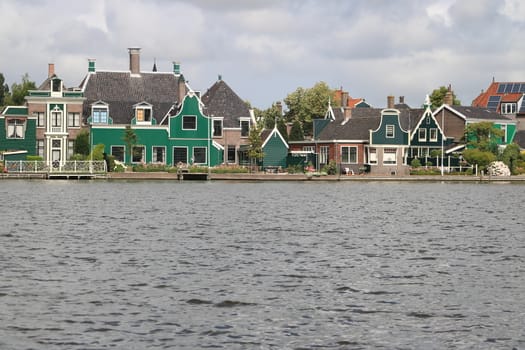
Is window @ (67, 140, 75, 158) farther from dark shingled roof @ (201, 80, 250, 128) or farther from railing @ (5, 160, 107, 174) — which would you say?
dark shingled roof @ (201, 80, 250, 128)

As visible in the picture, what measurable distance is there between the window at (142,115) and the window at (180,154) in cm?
436

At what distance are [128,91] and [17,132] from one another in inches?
515

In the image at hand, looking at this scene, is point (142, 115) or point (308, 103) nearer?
point (142, 115)

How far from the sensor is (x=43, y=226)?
37438 mm

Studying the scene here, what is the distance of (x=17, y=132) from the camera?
9188 cm

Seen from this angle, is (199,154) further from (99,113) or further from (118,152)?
(99,113)

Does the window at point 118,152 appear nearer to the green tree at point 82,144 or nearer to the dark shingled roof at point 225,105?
the green tree at point 82,144

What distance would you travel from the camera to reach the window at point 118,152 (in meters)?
93.0

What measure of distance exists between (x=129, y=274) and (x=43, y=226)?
14.8 meters

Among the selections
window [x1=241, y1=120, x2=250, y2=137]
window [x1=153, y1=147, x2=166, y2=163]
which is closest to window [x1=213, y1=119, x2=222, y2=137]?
window [x1=241, y1=120, x2=250, y2=137]

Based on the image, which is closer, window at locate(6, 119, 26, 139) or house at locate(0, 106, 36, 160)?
house at locate(0, 106, 36, 160)

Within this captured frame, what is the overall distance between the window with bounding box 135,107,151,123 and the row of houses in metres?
0.10

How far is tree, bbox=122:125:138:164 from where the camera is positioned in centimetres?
9106

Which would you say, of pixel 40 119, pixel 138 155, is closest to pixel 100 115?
pixel 138 155
